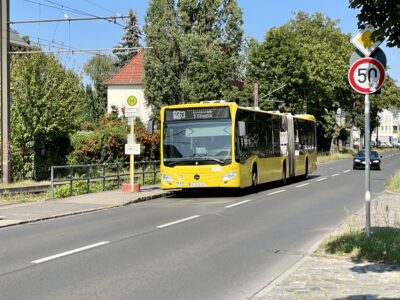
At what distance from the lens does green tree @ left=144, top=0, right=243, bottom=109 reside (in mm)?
58156

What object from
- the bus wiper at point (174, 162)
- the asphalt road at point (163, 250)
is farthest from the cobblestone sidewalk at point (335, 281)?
the bus wiper at point (174, 162)

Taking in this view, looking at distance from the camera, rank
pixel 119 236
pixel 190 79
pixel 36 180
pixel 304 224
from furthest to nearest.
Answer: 1. pixel 190 79
2. pixel 36 180
3. pixel 304 224
4. pixel 119 236

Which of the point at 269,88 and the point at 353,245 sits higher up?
the point at 269,88

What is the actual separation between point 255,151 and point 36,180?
1520 centimetres

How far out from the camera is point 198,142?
772 inches

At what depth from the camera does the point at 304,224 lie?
12852 mm

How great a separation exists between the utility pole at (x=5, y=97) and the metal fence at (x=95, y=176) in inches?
243

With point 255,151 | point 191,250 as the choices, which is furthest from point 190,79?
point 191,250

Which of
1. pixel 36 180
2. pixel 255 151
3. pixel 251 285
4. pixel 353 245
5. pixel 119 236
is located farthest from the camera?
pixel 36 180

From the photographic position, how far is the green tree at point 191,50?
191 ft

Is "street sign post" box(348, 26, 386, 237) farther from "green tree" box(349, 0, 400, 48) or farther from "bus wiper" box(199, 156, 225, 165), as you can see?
"bus wiper" box(199, 156, 225, 165)

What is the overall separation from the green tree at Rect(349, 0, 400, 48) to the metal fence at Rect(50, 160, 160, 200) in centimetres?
1313

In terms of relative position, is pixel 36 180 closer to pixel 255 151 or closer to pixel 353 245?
pixel 255 151

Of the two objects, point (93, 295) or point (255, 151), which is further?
point (255, 151)
